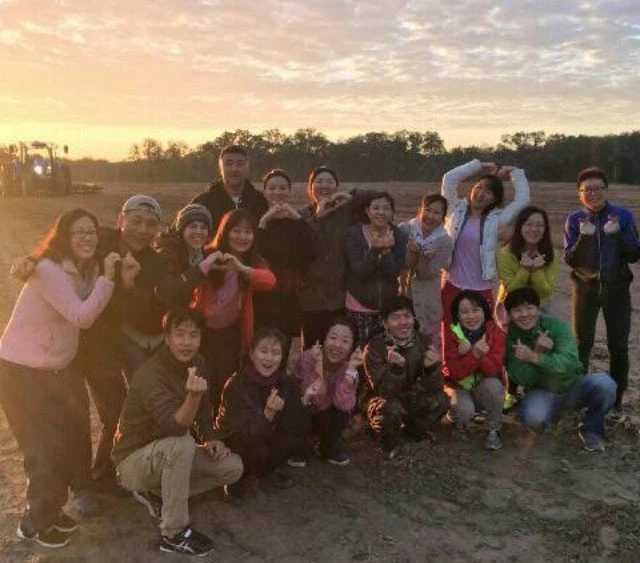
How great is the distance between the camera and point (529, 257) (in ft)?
16.7

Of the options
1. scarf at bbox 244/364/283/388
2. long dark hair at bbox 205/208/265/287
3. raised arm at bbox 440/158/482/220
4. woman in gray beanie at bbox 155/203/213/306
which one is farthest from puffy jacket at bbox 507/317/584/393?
woman in gray beanie at bbox 155/203/213/306

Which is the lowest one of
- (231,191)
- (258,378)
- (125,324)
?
(258,378)

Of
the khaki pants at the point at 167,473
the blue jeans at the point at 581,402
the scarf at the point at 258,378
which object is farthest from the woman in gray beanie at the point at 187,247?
the blue jeans at the point at 581,402

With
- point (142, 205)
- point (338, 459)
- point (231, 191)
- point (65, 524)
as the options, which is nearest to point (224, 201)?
point (231, 191)

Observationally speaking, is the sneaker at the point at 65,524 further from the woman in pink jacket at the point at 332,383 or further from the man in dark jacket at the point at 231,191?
the man in dark jacket at the point at 231,191

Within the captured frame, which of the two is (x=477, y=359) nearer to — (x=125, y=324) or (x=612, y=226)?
(x=612, y=226)

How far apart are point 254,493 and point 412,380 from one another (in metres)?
1.35

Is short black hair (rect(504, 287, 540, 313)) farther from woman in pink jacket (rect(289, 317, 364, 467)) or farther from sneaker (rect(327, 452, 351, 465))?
sneaker (rect(327, 452, 351, 465))

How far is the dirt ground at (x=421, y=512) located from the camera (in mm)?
3541

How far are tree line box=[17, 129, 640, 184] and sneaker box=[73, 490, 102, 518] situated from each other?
39.4 m

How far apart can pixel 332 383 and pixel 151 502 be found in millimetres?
1346

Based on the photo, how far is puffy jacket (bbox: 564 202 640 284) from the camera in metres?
5.12

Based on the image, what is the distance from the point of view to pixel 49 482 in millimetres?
3508

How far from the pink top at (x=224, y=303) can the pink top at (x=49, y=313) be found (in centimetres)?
83
